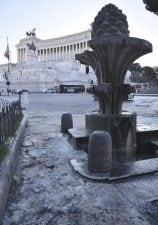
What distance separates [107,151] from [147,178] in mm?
711

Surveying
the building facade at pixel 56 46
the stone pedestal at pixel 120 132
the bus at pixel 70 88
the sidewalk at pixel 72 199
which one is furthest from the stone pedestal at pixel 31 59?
the sidewalk at pixel 72 199

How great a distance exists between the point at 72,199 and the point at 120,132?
246 centimetres

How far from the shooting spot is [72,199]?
3.36 m

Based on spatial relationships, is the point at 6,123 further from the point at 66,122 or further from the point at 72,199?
the point at 72,199

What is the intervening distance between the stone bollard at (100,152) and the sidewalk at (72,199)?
303mm

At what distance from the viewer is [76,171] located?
4297 mm

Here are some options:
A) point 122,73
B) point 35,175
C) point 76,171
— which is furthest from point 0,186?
point 122,73

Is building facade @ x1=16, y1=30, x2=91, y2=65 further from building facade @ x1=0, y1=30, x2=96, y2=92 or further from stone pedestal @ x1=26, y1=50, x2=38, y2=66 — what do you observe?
stone pedestal @ x1=26, y1=50, x2=38, y2=66

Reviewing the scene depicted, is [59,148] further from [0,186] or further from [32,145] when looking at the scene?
[0,186]

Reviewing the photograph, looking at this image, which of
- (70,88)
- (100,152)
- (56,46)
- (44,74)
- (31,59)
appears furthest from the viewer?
(56,46)

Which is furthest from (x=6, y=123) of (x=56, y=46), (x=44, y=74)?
(x=56, y=46)

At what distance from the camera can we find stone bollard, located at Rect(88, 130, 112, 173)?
13.4 feet

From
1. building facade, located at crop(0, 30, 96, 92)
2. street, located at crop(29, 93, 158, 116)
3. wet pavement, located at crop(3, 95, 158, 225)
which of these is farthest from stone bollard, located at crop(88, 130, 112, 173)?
building facade, located at crop(0, 30, 96, 92)

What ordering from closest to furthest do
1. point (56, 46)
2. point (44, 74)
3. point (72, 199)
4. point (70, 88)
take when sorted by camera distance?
point (72, 199), point (70, 88), point (44, 74), point (56, 46)
